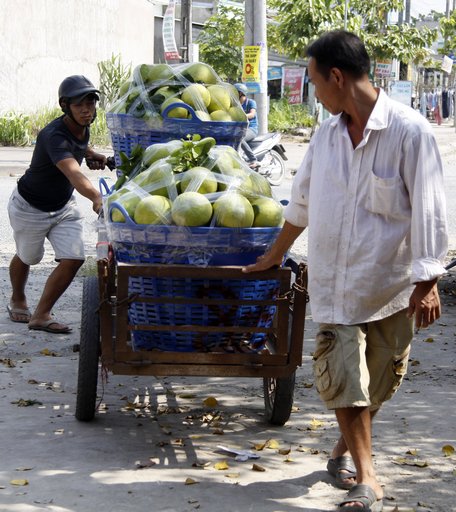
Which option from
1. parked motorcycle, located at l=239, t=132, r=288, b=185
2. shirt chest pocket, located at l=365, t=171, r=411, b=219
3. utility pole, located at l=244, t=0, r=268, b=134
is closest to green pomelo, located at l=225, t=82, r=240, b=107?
shirt chest pocket, located at l=365, t=171, r=411, b=219

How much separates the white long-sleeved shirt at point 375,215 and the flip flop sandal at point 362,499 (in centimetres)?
65

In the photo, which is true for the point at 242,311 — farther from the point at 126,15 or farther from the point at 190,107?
the point at 126,15

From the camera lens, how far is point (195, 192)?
467cm

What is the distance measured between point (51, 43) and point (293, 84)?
12.8 metres

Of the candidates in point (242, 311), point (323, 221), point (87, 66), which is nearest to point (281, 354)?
point (242, 311)

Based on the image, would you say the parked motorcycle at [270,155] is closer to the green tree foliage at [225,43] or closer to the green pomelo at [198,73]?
the green pomelo at [198,73]

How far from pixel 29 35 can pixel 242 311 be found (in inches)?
783

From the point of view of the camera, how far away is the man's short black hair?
384 centimetres

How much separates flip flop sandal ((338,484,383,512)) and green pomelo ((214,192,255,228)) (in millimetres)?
1308

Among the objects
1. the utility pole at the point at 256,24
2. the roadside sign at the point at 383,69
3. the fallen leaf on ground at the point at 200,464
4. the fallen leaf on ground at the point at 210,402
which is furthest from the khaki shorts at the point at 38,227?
the roadside sign at the point at 383,69

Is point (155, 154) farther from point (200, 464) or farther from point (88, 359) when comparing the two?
point (200, 464)

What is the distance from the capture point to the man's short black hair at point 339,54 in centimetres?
384

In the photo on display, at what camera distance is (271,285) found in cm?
473

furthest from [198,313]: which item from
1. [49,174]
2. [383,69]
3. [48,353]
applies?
[383,69]
